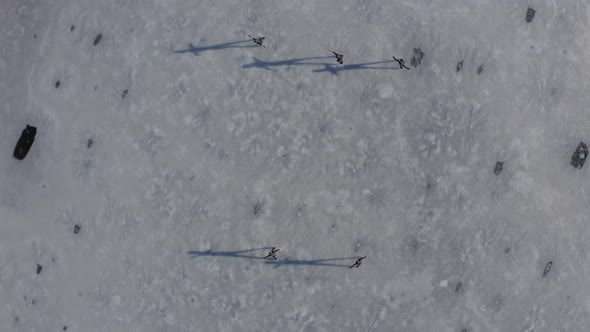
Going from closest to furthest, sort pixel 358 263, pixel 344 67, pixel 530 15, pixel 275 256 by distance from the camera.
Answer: pixel 358 263 → pixel 275 256 → pixel 344 67 → pixel 530 15

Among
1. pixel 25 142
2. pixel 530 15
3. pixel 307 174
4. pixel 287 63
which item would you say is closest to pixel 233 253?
pixel 307 174

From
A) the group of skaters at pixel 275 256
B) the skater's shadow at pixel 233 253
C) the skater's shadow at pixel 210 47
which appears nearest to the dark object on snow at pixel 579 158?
the group of skaters at pixel 275 256

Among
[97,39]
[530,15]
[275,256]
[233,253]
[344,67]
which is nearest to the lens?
[275,256]

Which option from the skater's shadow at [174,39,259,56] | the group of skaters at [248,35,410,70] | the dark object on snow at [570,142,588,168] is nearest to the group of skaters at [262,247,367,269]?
the group of skaters at [248,35,410,70]

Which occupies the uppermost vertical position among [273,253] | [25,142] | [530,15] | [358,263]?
[530,15]

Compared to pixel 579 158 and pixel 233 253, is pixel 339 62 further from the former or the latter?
pixel 579 158

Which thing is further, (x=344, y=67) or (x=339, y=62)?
(x=344, y=67)

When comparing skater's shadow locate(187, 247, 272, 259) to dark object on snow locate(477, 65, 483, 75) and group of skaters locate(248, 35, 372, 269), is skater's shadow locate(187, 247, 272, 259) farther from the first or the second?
dark object on snow locate(477, 65, 483, 75)
